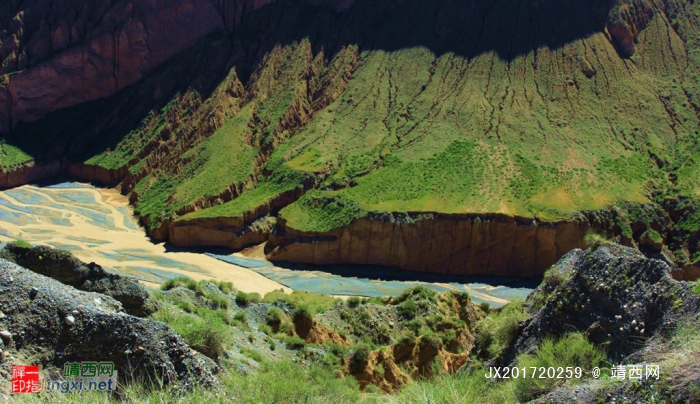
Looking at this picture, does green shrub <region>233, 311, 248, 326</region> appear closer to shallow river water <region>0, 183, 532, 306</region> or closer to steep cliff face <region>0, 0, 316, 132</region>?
shallow river water <region>0, 183, 532, 306</region>

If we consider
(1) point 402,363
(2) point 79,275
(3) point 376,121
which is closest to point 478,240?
(3) point 376,121

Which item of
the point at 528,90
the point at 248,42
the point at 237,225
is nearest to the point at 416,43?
the point at 528,90

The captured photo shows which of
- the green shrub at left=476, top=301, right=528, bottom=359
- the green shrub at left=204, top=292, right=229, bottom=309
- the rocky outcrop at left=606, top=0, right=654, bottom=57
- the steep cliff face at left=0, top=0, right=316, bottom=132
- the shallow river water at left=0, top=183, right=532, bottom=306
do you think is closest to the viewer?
the green shrub at left=476, top=301, right=528, bottom=359

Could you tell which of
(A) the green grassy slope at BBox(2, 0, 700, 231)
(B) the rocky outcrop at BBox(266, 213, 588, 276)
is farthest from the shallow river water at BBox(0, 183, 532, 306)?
(A) the green grassy slope at BBox(2, 0, 700, 231)

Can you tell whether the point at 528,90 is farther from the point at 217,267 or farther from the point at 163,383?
the point at 163,383

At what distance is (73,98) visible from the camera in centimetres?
7062

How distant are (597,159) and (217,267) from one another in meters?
30.7

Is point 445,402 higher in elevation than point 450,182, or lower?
lower

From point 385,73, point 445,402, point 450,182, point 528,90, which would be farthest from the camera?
point 385,73

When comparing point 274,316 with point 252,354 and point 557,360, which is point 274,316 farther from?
point 557,360

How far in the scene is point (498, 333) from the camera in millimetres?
14398

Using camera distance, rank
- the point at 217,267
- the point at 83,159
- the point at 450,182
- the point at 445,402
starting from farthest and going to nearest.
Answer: the point at 83,159, the point at 450,182, the point at 217,267, the point at 445,402

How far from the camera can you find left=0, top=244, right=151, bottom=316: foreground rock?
15242 millimetres

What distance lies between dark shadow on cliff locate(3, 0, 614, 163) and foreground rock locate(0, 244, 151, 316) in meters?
52.1
